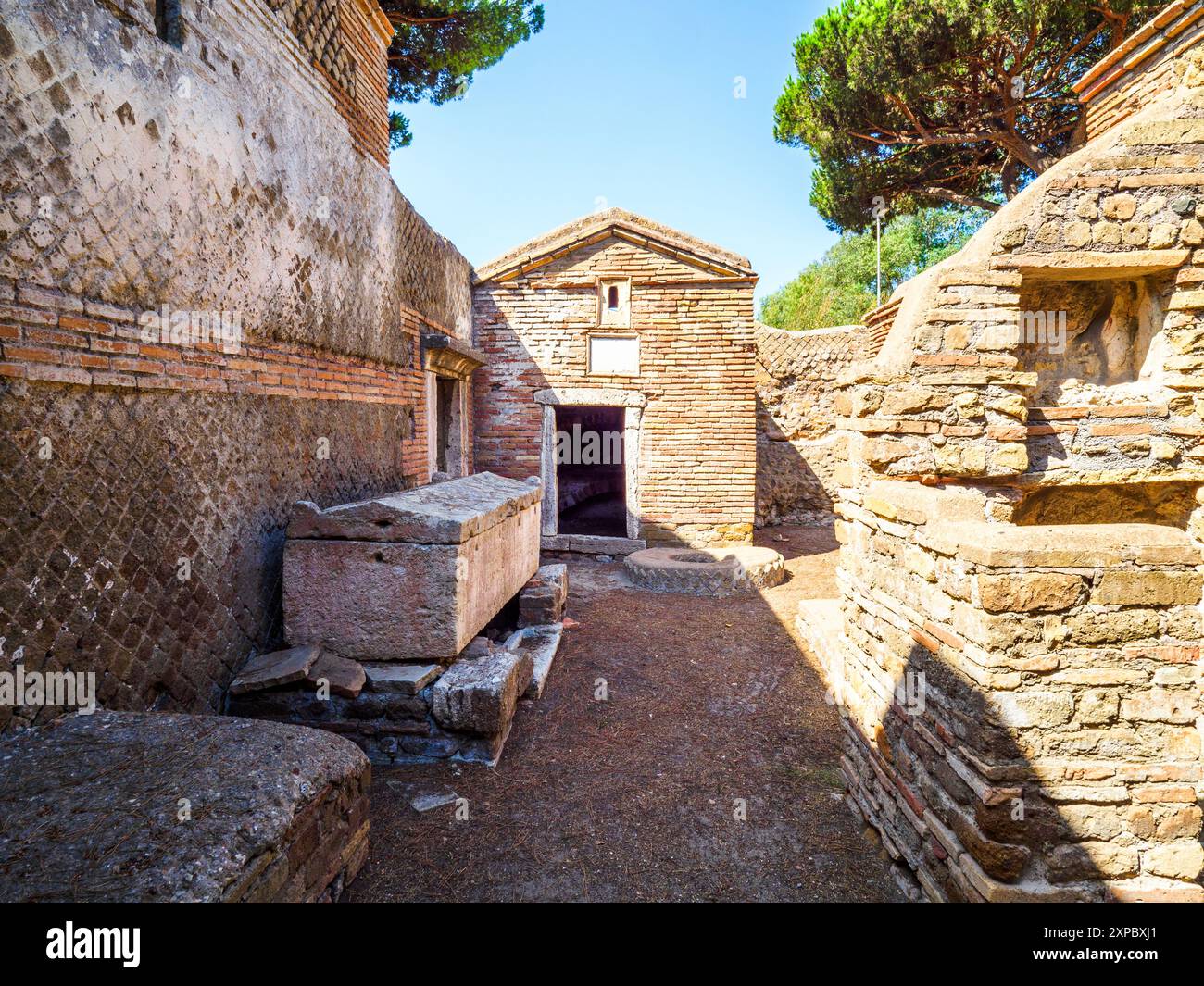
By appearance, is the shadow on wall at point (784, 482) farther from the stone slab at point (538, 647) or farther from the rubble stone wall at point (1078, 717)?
the rubble stone wall at point (1078, 717)

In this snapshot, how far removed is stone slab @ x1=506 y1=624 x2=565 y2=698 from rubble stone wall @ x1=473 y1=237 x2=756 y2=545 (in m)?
4.12

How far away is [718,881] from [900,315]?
9.56 feet

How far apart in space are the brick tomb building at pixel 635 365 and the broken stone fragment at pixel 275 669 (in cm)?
614

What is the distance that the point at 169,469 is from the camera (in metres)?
3.19

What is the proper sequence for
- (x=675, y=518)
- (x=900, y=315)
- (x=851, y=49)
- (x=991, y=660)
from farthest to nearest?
(x=851, y=49), (x=675, y=518), (x=900, y=315), (x=991, y=660)

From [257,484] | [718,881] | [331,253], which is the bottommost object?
[718,881]

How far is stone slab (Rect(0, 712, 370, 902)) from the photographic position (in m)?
1.74

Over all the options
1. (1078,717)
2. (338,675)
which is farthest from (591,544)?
(1078,717)

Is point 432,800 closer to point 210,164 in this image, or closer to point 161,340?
point 161,340

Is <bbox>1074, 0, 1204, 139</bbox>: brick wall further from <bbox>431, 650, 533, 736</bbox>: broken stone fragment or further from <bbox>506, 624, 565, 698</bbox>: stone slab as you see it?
<bbox>506, 624, 565, 698</bbox>: stone slab

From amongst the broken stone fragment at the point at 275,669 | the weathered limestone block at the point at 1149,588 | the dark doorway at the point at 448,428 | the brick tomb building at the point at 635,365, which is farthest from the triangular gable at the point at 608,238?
the weathered limestone block at the point at 1149,588

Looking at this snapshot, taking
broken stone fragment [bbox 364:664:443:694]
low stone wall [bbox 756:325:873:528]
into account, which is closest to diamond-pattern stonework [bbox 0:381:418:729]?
broken stone fragment [bbox 364:664:443:694]
